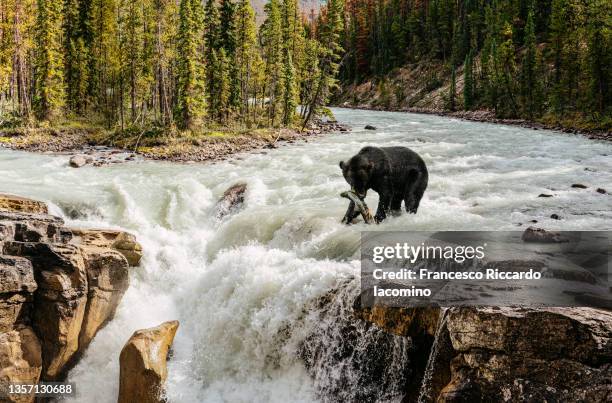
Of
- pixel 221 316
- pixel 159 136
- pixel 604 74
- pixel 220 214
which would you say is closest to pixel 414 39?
pixel 604 74

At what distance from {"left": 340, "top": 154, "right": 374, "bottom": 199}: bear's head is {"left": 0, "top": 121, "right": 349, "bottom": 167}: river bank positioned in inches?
786

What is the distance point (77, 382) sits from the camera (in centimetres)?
904

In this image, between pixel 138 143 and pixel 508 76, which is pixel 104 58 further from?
pixel 508 76

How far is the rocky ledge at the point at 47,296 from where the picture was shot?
27.1 ft

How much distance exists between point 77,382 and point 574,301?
885cm

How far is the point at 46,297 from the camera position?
8.66 meters

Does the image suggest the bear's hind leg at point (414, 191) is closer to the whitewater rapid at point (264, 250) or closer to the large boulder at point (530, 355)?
the whitewater rapid at point (264, 250)

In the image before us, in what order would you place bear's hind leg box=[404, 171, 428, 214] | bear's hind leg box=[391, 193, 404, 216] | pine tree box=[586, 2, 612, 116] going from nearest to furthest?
bear's hind leg box=[404, 171, 428, 214], bear's hind leg box=[391, 193, 404, 216], pine tree box=[586, 2, 612, 116]

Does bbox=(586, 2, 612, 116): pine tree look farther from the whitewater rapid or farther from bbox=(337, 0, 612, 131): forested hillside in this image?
the whitewater rapid

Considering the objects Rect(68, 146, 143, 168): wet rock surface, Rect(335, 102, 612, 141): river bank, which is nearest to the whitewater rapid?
Rect(68, 146, 143, 168): wet rock surface

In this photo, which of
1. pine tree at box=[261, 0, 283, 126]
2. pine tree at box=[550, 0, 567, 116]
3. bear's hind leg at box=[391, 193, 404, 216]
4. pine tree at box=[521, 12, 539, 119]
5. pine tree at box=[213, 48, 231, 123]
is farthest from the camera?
pine tree at box=[521, 12, 539, 119]

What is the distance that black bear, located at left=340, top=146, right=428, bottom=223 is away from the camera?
10.3m

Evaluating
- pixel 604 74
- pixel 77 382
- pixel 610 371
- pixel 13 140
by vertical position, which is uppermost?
pixel 604 74

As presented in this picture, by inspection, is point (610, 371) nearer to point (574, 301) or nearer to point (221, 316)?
point (574, 301)
